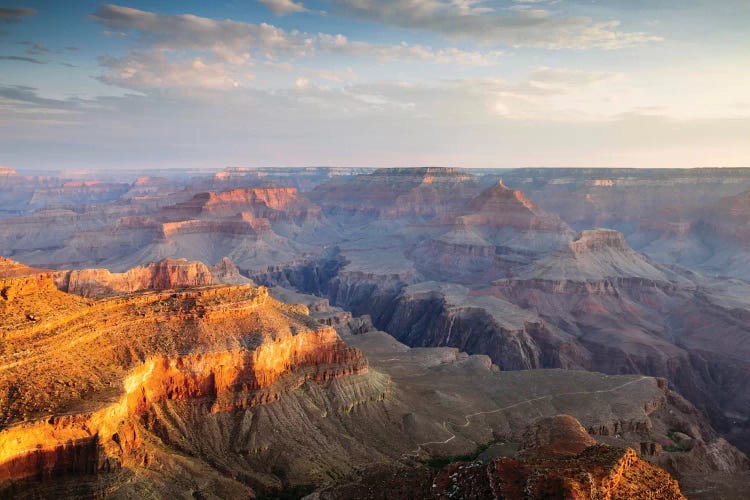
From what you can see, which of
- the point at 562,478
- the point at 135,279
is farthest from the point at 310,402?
the point at 135,279

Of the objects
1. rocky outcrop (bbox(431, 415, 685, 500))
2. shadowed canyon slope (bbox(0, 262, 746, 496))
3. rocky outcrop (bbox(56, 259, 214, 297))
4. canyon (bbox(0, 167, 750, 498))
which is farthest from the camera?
rocky outcrop (bbox(56, 259, 214, 297))

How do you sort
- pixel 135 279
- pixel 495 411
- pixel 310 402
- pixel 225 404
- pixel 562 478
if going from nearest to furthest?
pixel 562 478 < pixel 225 404 < pixel 310 402 < pixel 495 411 < pixel 135 279

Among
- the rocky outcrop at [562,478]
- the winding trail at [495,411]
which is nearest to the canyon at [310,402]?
the rocky outcrop at [562,478]

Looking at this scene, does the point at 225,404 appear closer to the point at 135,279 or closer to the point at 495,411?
the point at 495,411

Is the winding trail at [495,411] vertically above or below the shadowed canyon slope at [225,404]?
below

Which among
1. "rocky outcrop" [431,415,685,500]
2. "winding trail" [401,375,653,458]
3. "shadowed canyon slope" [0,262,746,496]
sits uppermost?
"rocky outcrop" [431,415,685,500]

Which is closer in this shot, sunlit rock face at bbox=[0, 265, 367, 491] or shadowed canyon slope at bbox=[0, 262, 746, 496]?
sunlit rock face at bbox=[0, 265, 367, 491]

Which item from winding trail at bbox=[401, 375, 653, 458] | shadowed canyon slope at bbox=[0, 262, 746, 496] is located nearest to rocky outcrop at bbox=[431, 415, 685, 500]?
shadowed canyon slope at bbox=[0, 262, 746, 496]

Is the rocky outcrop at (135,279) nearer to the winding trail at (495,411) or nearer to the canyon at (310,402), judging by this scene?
the canyon at (310,402)

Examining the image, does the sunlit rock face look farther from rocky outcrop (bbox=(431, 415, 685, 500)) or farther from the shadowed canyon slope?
rocky outcrop (bbox=(431, 415, 685, 500))

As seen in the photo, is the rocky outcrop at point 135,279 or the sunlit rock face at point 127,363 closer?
Answer: the sunlit rock face at point 127,363

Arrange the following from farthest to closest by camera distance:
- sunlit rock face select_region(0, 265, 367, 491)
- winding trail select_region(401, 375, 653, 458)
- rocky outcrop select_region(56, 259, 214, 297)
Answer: rocky outcrop select_region(56, 259, 214, 297) → winding trail select_region(401, 375, 653, 458) → sunlit rock face select_region(0, 265, 367, 491)

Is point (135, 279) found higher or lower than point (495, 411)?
higher
